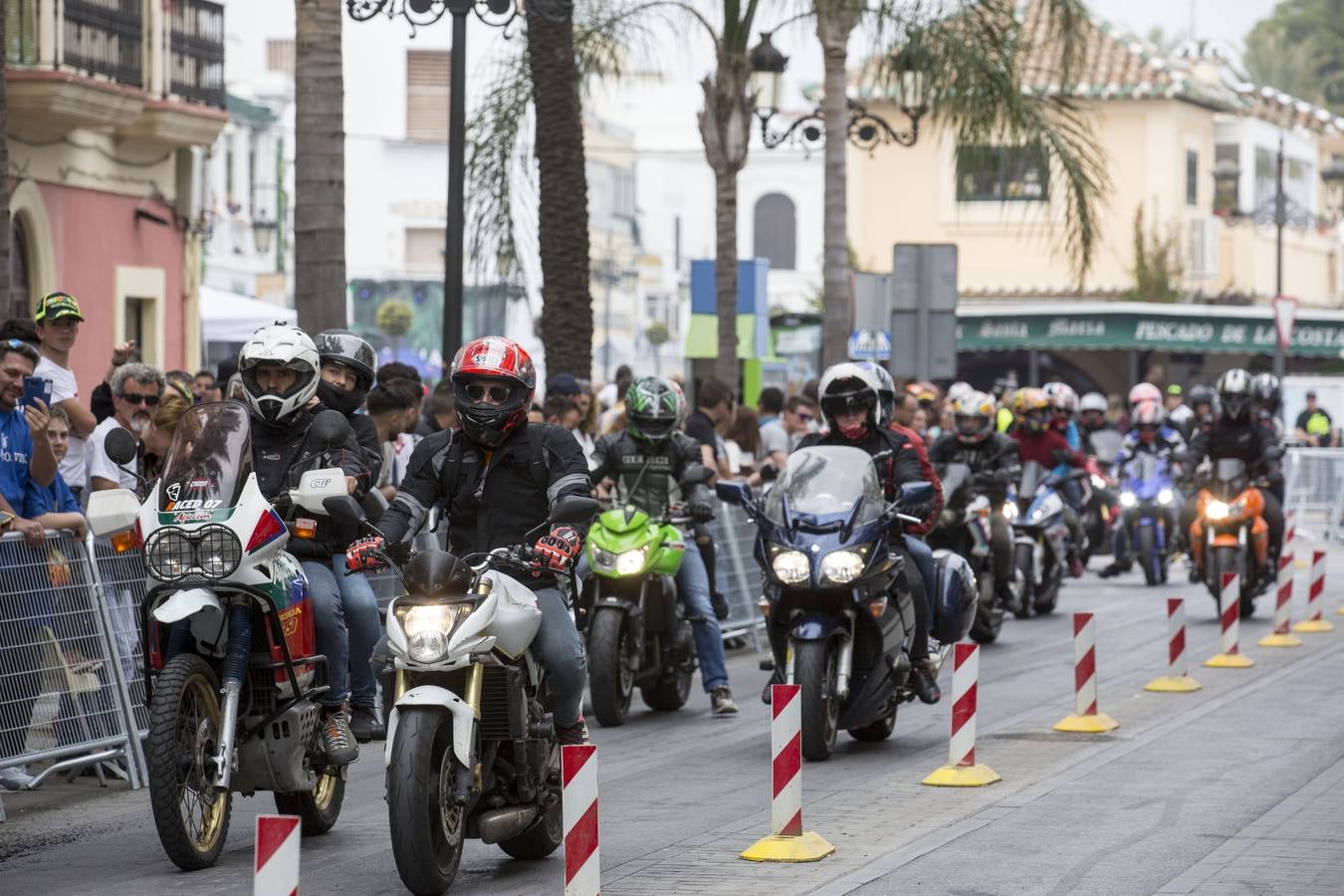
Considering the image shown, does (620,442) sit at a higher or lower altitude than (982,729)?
higher

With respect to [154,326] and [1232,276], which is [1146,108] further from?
[154,326]

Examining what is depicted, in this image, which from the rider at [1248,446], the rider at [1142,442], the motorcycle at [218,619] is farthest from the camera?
the rider at [1142,442]

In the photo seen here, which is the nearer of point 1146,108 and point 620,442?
point 620,442

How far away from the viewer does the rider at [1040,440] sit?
70.5 feet

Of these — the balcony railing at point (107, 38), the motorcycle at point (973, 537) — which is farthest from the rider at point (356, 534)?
the balcony railing at point (107, 38)

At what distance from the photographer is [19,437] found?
1134 centimetres

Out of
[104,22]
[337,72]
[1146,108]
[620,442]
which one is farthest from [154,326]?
[1146,108]

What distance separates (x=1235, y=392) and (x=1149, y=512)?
459cm

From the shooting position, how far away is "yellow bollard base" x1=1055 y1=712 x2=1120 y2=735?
504 inches

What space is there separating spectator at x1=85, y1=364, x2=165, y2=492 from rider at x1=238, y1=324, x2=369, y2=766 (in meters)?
2.95

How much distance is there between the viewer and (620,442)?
13891 mm

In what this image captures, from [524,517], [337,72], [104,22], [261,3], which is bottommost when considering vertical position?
[524,517]

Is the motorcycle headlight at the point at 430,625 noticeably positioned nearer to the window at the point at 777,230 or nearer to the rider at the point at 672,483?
the rider at the point at 672,483

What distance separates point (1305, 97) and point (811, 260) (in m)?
26.1
